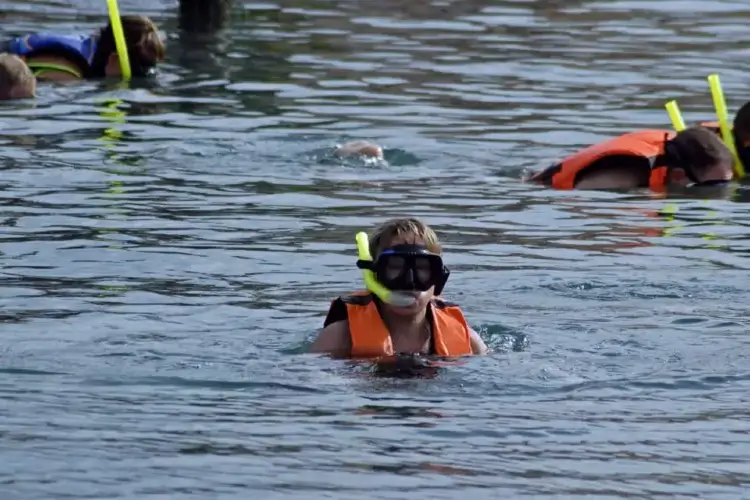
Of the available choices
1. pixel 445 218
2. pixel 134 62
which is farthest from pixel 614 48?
pixel 445 218

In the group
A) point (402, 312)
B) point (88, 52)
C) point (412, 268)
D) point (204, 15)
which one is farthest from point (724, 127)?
point (204, 15)

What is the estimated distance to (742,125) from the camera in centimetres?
1221

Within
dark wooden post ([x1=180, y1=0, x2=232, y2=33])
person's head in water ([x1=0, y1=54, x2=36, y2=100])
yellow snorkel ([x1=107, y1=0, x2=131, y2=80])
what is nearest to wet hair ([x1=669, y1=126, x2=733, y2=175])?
person's head in water ([x1=0, y1=54, x2=36, y2=100])

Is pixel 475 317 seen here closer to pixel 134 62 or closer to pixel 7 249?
pixel 7 249

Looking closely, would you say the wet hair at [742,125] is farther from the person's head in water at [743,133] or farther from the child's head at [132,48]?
the child's head at [132,48]

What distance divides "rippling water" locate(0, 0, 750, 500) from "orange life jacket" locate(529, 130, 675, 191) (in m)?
0.18

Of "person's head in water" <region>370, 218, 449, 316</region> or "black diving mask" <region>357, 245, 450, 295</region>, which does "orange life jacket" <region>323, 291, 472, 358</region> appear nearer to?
"person's head in water" <region>370, 218, 449, 316</region>

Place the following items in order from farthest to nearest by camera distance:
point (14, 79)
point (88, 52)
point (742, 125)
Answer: point (88, 52)
point (14, 79)
point (742, 125)

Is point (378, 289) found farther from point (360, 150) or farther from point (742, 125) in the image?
point (742, 125)

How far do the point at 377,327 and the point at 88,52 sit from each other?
883 centimetres

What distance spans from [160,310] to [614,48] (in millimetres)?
10886

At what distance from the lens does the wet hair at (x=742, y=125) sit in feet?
39.8

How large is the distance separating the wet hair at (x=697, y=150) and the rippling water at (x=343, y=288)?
0.90ft

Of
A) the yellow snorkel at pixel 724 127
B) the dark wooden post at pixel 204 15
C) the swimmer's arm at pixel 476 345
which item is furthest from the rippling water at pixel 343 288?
the dark wooden post at pixel 204 15
